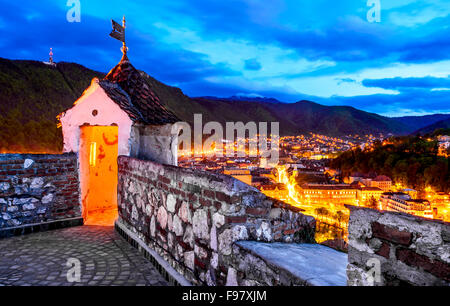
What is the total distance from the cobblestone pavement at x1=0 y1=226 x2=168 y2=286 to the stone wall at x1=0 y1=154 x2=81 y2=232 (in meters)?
0.37

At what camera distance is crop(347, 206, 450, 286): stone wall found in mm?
1331

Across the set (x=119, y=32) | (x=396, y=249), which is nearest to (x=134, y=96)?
(x=119, y=32)

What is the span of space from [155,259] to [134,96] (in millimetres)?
3999

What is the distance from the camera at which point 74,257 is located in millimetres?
4254

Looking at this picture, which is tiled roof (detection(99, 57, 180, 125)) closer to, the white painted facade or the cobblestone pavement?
the white painted facade

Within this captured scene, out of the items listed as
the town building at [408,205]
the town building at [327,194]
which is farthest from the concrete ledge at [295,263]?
the town building at [327,194]

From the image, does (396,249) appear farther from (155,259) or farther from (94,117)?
(94,117)

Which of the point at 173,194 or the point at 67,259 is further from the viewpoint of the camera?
the point at 67,259

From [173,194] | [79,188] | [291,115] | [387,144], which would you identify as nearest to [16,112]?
[79,188]

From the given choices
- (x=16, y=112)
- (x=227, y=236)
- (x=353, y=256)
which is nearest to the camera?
(x=353, y=256)

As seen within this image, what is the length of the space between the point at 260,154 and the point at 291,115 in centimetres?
6155

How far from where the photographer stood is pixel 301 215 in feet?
9.26

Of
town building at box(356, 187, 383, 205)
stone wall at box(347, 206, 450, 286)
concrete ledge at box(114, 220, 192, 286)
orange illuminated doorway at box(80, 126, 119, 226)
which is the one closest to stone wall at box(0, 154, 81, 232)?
orange illuminated doorway at box(80, 126, 119, 226)
